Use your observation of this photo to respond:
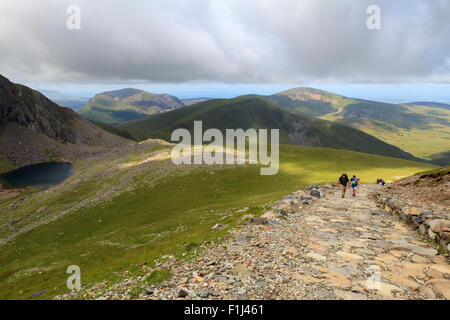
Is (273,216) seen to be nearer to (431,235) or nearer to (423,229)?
(423,229)

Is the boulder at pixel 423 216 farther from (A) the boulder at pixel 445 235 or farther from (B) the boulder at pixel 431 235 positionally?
(A) the boulder at pixel 445 235

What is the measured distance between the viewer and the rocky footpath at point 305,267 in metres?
11.0

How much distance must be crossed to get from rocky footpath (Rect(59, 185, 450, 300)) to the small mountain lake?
13495cm

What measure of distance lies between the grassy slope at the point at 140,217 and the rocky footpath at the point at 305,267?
321 cm

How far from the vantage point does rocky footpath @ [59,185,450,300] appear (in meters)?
11.0

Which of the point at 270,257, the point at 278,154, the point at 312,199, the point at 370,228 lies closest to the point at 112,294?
the point at 270,257

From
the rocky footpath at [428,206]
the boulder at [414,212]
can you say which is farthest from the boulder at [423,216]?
the boulder at [414,212]

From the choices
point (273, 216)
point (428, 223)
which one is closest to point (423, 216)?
point (428, 223)

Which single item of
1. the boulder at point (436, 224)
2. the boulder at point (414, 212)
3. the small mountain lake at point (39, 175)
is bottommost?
the small mountain lake at point (39, 175)

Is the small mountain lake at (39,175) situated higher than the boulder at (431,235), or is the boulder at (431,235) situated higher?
the boulder at (431,235)

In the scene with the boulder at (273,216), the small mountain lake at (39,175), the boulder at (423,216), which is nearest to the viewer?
the boulder at (423,216)

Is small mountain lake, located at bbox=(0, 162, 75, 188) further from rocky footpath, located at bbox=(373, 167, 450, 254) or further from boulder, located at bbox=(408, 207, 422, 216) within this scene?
boulder, located at bbox=(408, 207, 422, 216)

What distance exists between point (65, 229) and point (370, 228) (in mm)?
52060
